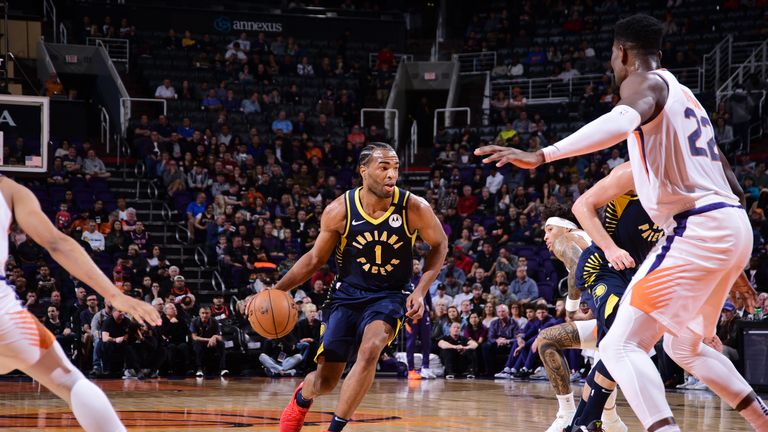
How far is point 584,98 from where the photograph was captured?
23.1 m

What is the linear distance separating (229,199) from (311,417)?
1189 cm

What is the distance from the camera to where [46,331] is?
13.4ft

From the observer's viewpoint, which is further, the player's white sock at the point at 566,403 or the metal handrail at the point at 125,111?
the metal handrail at the point at 125,111

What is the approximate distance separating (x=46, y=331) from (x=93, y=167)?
17.5 metres

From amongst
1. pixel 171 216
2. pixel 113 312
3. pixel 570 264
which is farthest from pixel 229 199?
pixel 570 264

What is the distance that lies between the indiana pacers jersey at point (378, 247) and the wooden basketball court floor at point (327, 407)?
63.4 inches

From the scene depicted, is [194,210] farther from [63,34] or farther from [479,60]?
[479,60]

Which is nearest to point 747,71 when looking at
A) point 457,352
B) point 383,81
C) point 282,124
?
point 383,81

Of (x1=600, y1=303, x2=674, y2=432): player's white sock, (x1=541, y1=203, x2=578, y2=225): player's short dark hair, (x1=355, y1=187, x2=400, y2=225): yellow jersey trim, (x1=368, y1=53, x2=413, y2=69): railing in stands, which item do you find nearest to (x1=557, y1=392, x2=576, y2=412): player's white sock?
(x1=541, y1=203, x2=578, y2=225): player's short dark hair

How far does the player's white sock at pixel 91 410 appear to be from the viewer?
3.98 metres

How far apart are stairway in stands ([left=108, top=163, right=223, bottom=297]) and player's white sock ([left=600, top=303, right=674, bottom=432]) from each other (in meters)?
14.4

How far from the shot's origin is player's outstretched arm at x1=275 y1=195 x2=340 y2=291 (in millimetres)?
6820

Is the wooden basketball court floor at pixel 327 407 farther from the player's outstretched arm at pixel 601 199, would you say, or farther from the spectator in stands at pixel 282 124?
the spectator in stands at pixel 282 124

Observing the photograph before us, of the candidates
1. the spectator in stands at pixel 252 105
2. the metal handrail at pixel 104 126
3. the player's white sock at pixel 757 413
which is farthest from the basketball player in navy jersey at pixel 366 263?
the spectator in stands at pixel 252 105
